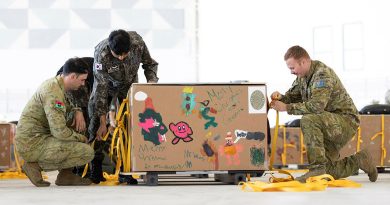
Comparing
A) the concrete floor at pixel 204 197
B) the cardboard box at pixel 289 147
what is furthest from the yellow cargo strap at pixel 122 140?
the cardboard box at pixel 289 147

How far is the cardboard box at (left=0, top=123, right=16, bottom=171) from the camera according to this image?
7.73 metres

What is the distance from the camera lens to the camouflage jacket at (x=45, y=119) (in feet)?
16.0

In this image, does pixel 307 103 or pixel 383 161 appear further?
pixel 383 161

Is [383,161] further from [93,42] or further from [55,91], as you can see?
[93,42]

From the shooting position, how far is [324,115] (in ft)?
16.1

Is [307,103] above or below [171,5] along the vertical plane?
below

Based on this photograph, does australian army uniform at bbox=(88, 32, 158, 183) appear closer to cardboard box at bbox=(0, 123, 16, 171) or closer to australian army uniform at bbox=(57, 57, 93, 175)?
australian army uniform at bbox=(57, 57, 93, 175)

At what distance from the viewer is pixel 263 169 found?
15.8 feet

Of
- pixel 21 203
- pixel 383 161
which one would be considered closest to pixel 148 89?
pixel 21 203

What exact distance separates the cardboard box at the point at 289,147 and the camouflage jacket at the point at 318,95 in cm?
289

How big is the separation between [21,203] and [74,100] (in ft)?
7.85

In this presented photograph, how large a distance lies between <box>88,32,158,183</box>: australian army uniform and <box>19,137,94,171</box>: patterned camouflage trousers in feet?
1.20

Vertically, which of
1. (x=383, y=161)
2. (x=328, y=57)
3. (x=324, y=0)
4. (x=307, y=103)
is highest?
(x=324, y=0)

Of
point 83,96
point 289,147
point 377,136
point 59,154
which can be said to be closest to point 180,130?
point 59,154
